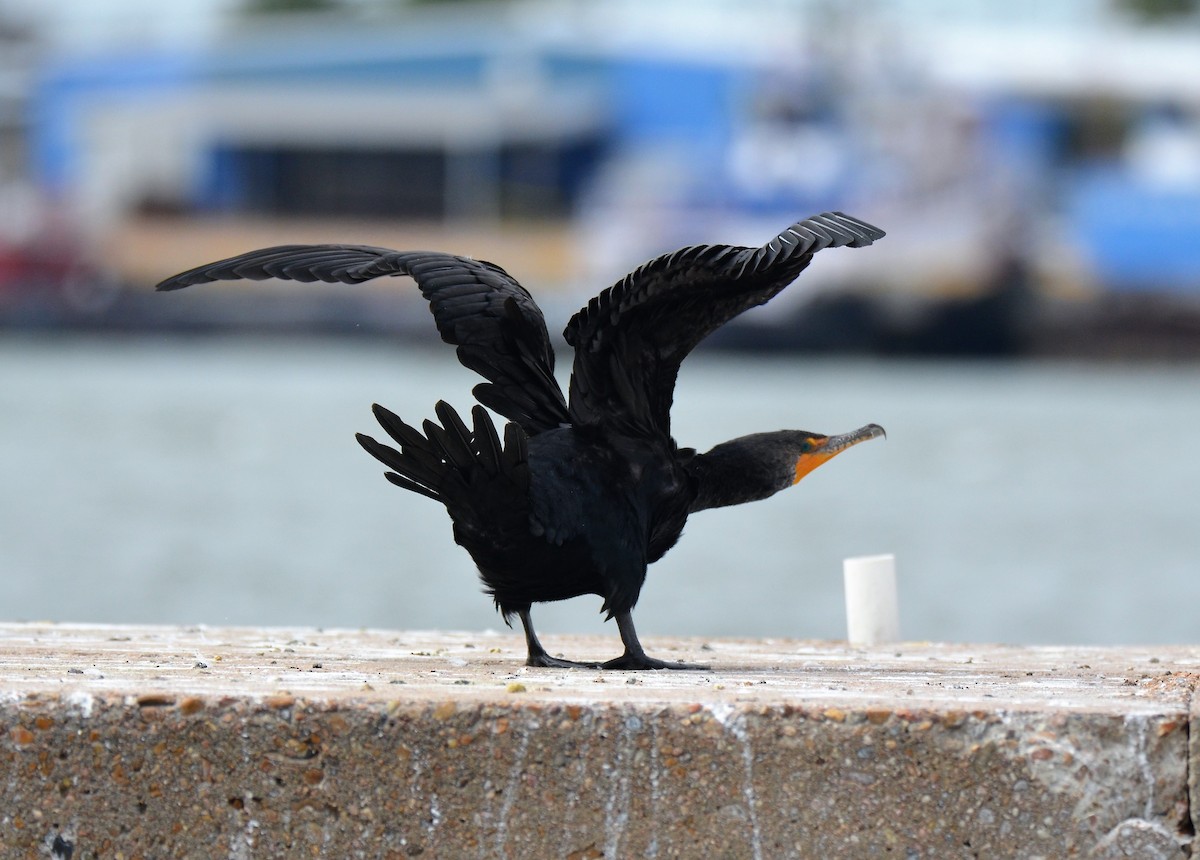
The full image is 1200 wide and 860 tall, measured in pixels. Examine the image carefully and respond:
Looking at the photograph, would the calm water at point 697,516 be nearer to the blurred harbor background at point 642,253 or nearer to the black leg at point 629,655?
the blurred harbor background at point 642,253

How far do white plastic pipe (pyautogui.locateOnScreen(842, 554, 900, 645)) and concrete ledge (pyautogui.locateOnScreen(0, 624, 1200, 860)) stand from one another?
2763 mm

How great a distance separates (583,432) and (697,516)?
69.1 ft

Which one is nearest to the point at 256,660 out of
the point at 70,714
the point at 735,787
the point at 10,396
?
the point at 70,714

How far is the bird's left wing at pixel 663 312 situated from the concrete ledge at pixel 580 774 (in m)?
1.32

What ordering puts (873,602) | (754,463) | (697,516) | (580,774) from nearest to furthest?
1. (580,774)
2. (754,463)
3. (873,602)
4. (697,516)

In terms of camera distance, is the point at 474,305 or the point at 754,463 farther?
the point at 754,463

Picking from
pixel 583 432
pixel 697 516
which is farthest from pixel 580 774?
pixel 697 516

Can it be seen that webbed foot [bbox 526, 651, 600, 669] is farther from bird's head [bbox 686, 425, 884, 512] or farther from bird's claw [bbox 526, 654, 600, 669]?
bird's head [bbox 686, 425, 884, 512]

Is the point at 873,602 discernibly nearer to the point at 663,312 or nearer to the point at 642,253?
the point at 663,312

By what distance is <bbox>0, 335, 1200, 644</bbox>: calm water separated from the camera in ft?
57.2

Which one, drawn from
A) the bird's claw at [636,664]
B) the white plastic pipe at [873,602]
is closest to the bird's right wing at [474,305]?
the bird's claw at [636,664]

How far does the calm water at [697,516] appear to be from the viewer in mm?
17422

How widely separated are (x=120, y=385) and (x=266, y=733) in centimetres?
3879

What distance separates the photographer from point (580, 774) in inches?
163
